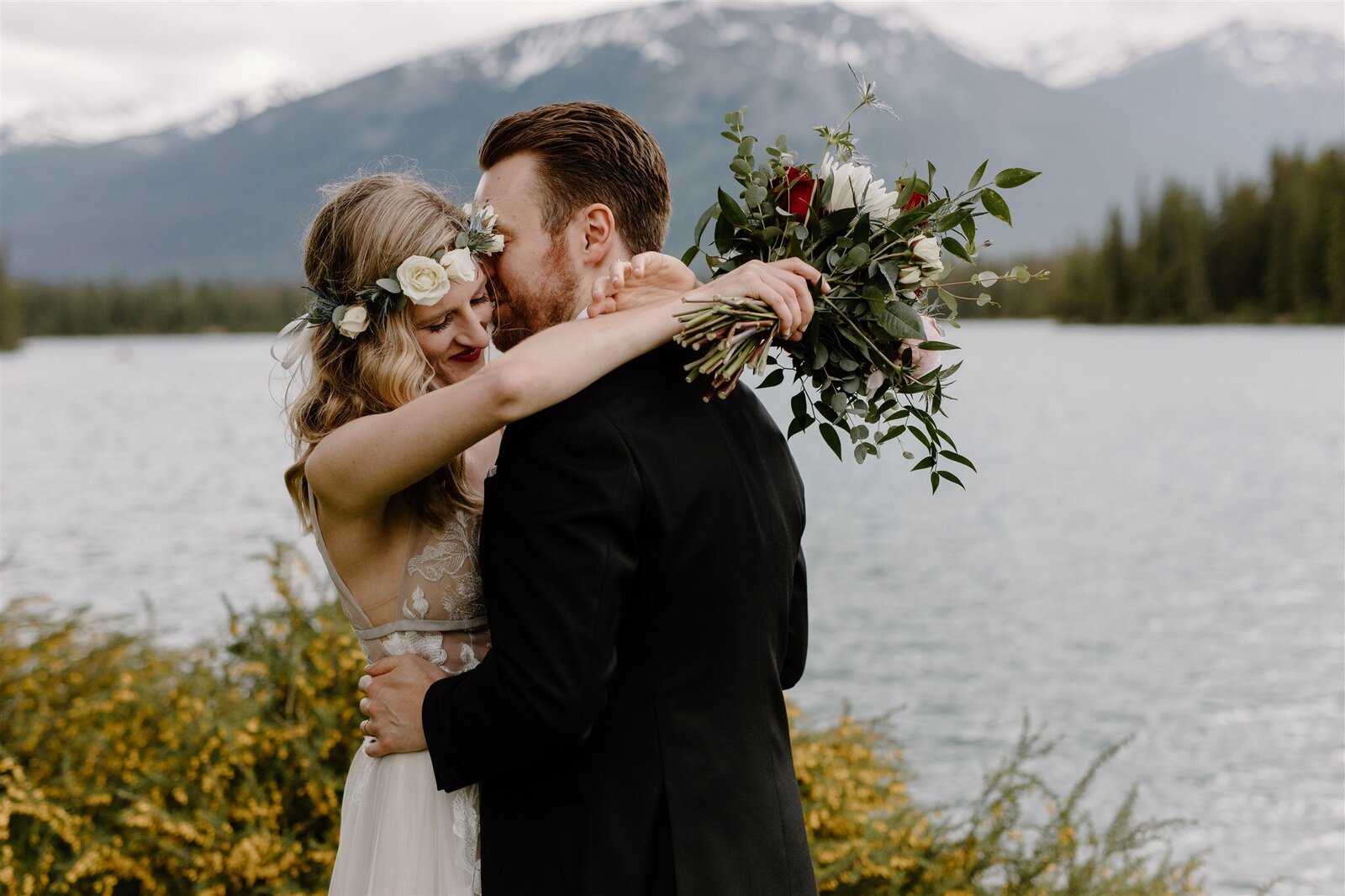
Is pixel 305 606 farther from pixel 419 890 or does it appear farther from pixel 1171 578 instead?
pixel 1171 578

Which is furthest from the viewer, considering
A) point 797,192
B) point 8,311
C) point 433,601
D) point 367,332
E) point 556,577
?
point 8,311

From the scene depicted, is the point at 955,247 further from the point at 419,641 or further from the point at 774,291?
the point at 419,641

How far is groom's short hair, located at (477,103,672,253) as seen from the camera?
220 centimetres

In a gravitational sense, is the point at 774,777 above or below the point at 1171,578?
above

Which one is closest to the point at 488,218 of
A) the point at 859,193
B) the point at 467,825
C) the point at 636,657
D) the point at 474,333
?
the point at 474,333

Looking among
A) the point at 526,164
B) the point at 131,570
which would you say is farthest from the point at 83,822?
the point at 131,570

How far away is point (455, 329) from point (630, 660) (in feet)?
3.17

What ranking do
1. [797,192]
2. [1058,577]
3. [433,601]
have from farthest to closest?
1. [1058,577]
2. [433,601]
3. [797,192]

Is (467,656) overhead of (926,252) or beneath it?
beneath

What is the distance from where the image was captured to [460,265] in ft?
7.52

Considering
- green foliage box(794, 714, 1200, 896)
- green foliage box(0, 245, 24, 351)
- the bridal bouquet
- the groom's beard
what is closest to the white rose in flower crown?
the bridal bouquet

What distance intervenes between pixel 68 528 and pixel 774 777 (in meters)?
21.3

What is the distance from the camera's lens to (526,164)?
227cm

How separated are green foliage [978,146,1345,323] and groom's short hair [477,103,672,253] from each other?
83248 mm
